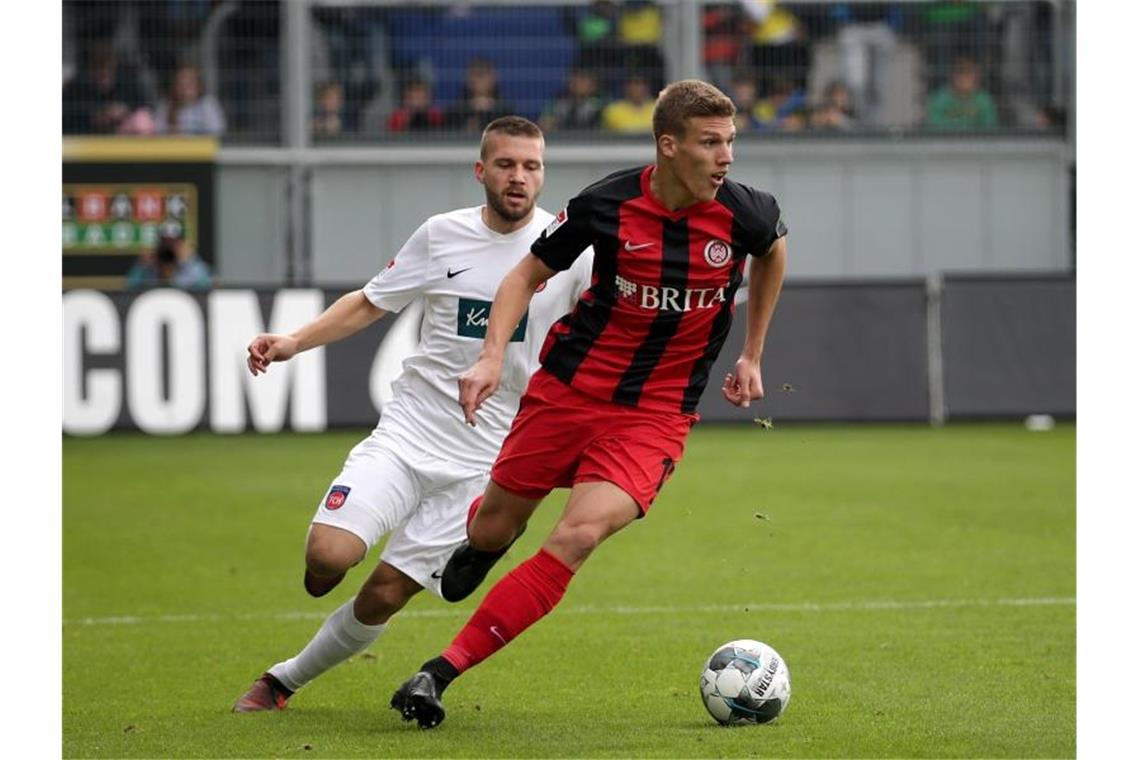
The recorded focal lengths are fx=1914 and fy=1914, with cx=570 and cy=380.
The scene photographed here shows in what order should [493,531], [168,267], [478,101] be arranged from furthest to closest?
[478,101]
[168,267]
[493,531]

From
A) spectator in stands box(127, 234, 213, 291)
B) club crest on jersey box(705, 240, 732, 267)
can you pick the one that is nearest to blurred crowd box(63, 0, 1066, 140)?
spectator in stands box(127, 234, 213, 291)

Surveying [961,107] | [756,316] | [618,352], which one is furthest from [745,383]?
[961,107]

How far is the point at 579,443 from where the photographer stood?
20.5 feet

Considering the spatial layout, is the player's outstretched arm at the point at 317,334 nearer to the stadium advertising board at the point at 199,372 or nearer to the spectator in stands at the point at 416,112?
the stadium advertising board at the point at 199,372

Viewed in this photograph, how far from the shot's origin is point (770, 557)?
1098 centimetres

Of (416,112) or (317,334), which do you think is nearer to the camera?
(317,334)

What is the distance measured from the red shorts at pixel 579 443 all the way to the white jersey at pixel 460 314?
59 cm

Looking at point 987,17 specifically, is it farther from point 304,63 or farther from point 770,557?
point 770,557

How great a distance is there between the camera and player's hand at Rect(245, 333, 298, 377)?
6.61 m

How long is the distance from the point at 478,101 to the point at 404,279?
15.6 metres

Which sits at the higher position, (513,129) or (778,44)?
(778,44)

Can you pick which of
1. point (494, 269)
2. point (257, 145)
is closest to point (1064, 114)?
point (257, 145)

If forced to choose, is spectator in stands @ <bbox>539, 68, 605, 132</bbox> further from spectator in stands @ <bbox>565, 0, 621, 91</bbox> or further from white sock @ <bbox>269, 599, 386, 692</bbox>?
white sock @ <bbox>269, 599, 386, 692</bbox>

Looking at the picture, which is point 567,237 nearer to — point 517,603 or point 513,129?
point 513,129
